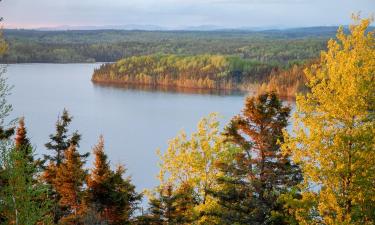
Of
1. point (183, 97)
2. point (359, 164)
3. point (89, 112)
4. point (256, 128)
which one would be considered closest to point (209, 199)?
point (256, 128)

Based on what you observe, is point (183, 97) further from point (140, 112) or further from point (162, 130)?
point (162, 130)

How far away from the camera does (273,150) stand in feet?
62.2

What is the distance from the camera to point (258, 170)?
18.6m

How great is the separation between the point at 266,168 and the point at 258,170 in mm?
321

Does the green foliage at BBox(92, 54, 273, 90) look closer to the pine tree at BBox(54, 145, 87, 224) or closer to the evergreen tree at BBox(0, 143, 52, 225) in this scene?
the pine tree at BBox(54, 145, 87, 224)

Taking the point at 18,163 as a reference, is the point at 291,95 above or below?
below

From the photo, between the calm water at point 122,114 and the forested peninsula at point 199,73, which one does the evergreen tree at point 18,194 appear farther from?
the forested peninsula at point 199,73

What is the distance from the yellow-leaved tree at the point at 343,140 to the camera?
1328cm

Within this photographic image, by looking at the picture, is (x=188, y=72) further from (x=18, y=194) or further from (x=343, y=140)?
(x=18, y=194)

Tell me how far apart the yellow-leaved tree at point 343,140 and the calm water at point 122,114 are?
98.6ft

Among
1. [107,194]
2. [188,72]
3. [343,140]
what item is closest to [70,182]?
[107,194]

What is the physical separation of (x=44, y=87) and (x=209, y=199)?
11552 cm

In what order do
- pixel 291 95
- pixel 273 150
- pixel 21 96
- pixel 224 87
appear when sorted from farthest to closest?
pixel 224 87 → pixel 291 95 → pixel 21 96 → pixel 273 150

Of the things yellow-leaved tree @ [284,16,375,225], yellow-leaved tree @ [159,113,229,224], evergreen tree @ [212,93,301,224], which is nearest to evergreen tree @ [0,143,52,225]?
yellow-leaved tree @ [284,16,375,225]
